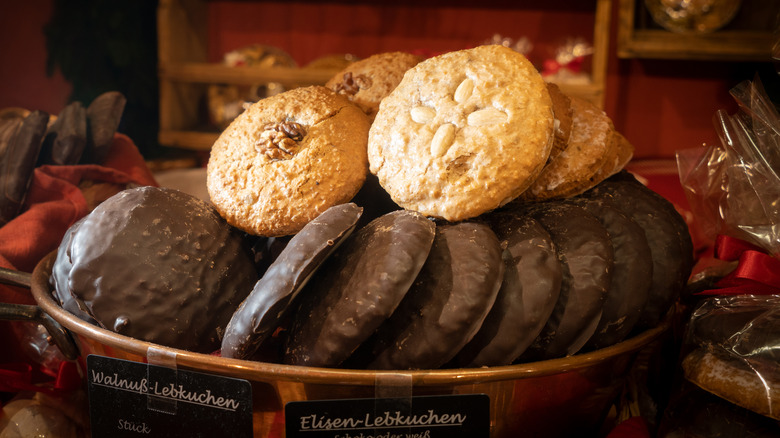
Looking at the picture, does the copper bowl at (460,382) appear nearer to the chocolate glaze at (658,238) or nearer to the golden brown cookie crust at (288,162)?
the chocolate glaze at (658,238)

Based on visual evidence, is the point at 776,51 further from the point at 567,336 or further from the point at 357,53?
the point at 357,53

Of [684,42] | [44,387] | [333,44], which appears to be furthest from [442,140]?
[333,44]

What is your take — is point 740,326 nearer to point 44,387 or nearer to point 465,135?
point 465,135

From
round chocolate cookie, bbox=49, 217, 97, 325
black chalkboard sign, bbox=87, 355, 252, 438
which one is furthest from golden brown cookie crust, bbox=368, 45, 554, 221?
round chocolate cookie, bbox=49, 217, 97, 325

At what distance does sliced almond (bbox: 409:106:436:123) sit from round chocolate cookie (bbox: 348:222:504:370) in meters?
0.22

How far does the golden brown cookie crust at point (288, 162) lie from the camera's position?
93 centimetres

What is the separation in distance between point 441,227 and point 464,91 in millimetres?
228

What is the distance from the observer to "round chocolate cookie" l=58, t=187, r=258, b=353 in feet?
2.68

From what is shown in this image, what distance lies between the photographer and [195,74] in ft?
9.62

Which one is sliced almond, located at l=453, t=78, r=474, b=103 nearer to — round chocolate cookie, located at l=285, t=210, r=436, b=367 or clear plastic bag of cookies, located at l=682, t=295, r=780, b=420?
round chocolate cookie, located at l=285, t=210, r=436, b=367

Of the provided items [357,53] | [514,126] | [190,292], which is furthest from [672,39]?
[190,292]

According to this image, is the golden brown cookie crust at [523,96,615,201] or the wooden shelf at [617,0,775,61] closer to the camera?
the golden brown cookie crust at [523,96,615,201]

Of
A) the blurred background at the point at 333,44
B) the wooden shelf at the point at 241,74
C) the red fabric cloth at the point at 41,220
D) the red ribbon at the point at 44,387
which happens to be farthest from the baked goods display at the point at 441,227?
the blurred background at the point at 333,44

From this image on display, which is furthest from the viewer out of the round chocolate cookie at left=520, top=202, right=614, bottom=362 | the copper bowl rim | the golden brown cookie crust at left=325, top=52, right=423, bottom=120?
the golden brown cookie crust at left=325, top=52, right=423, bottom=120
